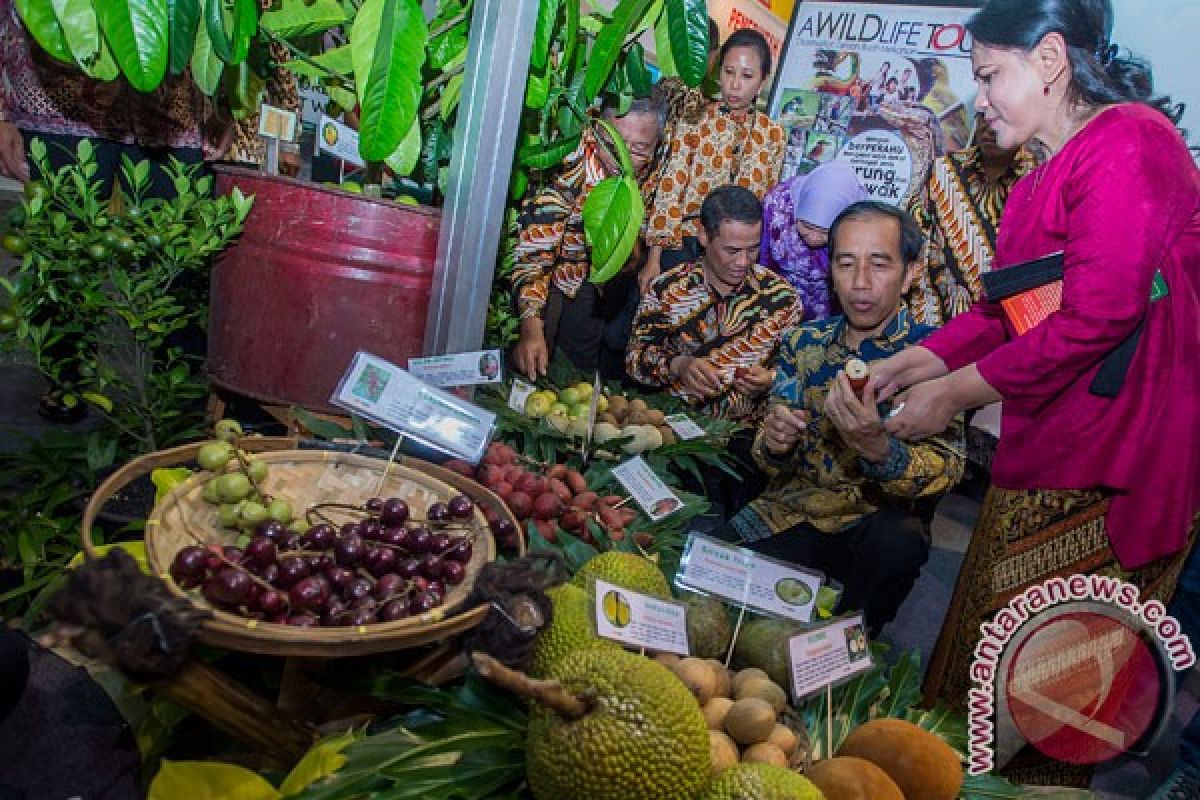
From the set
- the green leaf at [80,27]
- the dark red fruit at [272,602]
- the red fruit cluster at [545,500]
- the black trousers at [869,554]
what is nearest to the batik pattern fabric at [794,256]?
the black trousers at [869,554]

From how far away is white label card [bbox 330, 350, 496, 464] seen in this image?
123 cm

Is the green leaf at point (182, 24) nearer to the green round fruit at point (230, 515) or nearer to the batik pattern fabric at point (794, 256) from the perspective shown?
the green round fruit at point (230, 515)

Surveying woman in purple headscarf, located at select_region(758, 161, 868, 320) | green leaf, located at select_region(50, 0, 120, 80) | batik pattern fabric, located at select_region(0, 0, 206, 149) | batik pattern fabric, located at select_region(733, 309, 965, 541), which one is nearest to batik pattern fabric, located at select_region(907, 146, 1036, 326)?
woman in purple headscarf, located at select_region(758, 161, 868, 320)

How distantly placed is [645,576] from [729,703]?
211 millimetres

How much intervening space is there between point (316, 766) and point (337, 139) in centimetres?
119

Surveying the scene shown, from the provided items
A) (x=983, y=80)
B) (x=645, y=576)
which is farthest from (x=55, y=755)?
(x=983, y=80)

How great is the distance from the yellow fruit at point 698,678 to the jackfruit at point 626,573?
10cm

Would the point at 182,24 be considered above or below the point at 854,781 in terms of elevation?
above

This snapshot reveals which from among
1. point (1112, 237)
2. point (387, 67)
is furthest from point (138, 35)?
point (1112, 237)

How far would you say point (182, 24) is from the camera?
1.28 metres

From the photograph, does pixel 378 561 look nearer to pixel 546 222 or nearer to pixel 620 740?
pixel 620 740

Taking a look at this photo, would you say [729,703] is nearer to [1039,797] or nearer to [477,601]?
[477,601]

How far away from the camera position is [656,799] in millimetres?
767

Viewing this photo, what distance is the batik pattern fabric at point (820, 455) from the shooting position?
1.86 meters
